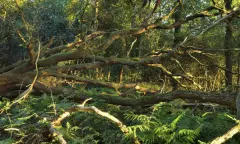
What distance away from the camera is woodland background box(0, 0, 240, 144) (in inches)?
150

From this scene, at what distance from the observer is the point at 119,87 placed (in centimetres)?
739

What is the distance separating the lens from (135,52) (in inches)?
515

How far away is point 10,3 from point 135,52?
18.4 ft

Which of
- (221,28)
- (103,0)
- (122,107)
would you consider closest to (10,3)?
(103,0)

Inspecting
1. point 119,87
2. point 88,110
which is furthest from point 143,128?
point 119,87

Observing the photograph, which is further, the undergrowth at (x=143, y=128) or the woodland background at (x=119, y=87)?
the woodland background at (x=119, y=87)

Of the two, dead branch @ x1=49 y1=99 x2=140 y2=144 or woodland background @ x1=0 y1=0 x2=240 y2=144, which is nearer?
dead branch @ x1=49 y1=99 x2=140 y2=144

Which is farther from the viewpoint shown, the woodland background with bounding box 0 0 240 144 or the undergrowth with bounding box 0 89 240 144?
the woodland background with bounding box 0 0 240 144

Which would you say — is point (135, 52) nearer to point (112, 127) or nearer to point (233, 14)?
point (233, 14)

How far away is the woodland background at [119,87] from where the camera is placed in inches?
150

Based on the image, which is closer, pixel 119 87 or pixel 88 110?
pixel 88 110

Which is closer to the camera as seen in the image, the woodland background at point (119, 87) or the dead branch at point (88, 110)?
the dead branch at point (88, 110)

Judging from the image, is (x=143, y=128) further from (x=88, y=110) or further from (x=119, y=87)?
(x=119, y=87)

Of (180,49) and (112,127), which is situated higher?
(180,49)
